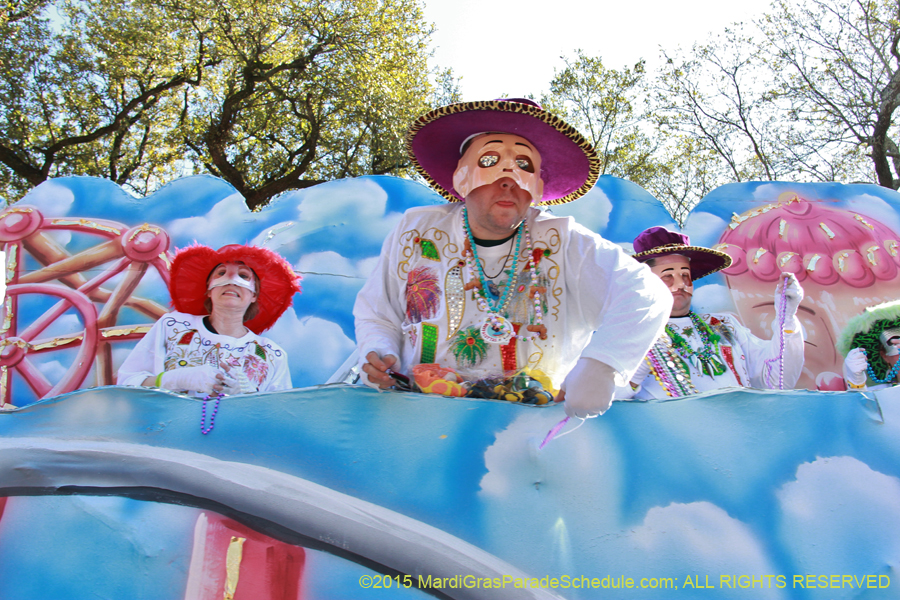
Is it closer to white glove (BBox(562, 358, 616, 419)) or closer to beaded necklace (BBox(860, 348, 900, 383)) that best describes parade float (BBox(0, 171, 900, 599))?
white glove (BBox(562, 358, 616, 419))

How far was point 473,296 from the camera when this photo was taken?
212 centimetres

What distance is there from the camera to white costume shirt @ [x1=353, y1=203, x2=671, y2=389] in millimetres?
2008

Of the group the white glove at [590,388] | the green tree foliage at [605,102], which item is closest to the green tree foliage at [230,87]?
the green tree foliage at [605,102]

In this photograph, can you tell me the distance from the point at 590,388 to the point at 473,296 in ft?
2.30

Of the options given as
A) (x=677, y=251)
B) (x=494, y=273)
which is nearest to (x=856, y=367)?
(x=677, y=251)

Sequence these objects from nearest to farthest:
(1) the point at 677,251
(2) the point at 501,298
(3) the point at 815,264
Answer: (2) the point at 501,298
(1) the point at 677,251
(3) the point at 815,264

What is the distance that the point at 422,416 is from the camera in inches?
65.6

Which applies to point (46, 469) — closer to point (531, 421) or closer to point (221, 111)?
point (531, 421)

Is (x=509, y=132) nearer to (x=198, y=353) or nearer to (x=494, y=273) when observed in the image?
(x=494, y=273)

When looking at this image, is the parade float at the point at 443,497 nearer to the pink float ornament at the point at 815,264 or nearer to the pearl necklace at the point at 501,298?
the pearl necklace at the point at 501,298

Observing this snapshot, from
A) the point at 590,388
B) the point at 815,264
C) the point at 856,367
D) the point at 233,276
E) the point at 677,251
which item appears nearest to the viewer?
the point at 590,388

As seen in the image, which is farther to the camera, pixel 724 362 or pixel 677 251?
pixel 677 251

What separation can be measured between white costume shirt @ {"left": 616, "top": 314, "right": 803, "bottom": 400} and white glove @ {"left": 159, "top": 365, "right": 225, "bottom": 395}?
5.74 ft

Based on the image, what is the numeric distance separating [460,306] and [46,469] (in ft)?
4.01
